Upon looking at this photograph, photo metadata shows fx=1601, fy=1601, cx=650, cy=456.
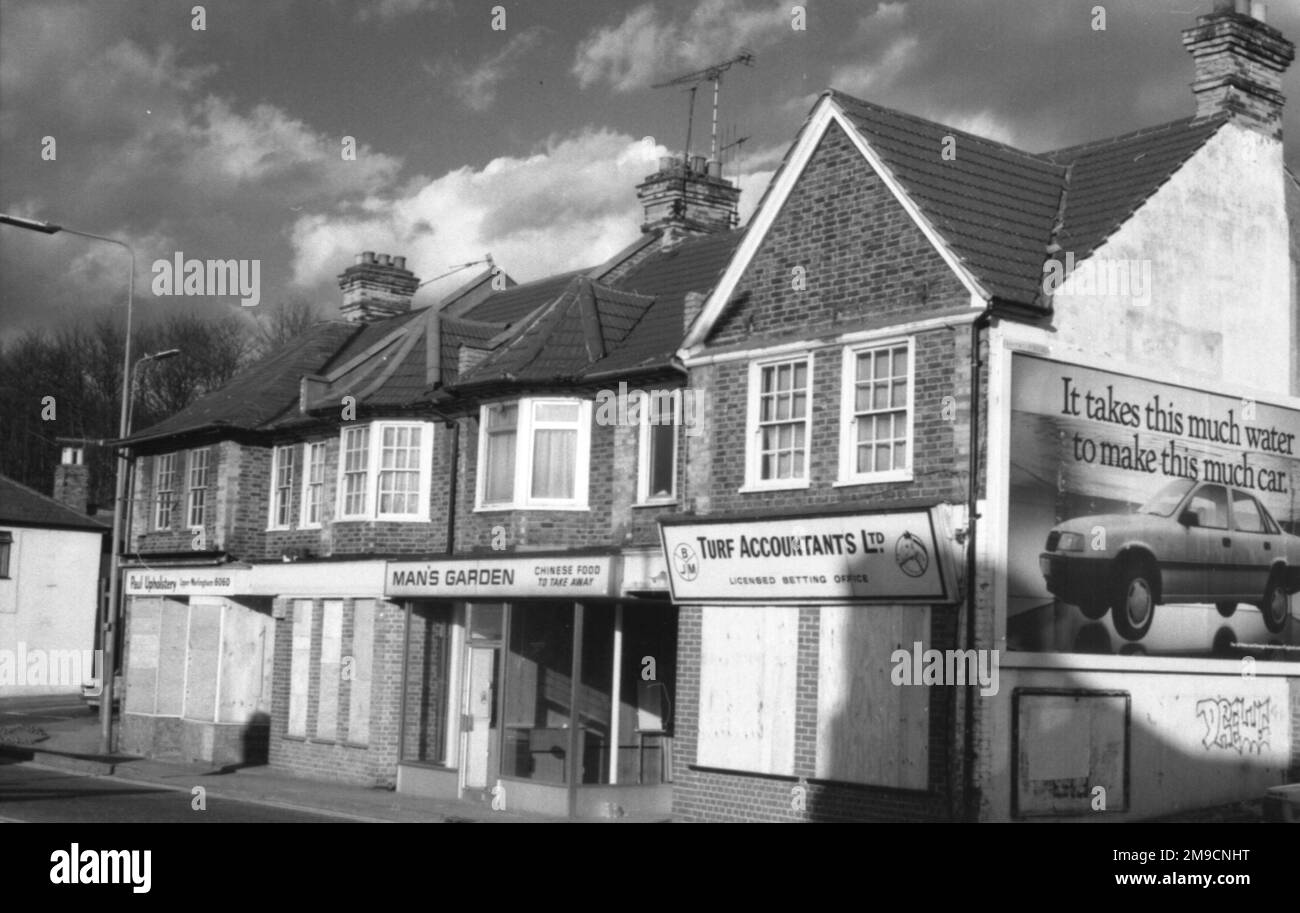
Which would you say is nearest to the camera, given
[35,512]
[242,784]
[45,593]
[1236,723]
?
[1236,723]

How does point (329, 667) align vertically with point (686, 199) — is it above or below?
below

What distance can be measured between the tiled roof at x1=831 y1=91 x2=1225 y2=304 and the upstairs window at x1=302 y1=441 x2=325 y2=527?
45.1ft

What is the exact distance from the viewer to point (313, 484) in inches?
1168

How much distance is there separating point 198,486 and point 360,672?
22.8ft

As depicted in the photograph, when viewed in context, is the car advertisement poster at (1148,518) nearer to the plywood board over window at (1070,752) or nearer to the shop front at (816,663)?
the plywood board over window at (1070,752)

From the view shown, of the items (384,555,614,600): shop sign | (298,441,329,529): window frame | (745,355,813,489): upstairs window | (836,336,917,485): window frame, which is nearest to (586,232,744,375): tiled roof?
(745,355,813,489): upstairs window

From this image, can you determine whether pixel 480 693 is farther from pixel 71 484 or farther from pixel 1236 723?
pixel 71 484

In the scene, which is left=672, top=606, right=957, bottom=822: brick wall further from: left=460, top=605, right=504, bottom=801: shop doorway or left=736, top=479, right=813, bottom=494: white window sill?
left=460, top=605, right=504, bottom=801: shop doorway

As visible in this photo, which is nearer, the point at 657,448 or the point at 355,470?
the point at 657,448

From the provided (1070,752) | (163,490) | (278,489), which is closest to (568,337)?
(278,489)

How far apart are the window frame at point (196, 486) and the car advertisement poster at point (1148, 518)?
18876 millimetres

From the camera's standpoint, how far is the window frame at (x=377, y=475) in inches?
1054

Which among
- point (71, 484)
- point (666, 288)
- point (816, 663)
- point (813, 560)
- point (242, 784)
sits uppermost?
point (666, 288)
